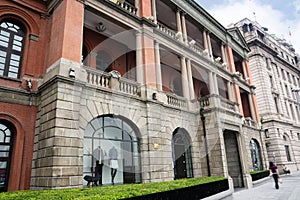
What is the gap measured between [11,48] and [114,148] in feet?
23.8

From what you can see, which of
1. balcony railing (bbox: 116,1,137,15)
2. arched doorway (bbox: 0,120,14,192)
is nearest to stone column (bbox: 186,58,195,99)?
balcony railing (bbox: 116,1,137,15)

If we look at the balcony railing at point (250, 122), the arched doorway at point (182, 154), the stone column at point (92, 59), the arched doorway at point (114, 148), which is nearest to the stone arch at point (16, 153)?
the arched doorway at point (114, 148)

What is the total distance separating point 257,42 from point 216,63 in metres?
16.8

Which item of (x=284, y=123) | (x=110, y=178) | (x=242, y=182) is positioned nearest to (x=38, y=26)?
(x=110, y=178)

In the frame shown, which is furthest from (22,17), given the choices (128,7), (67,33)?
(128,7)

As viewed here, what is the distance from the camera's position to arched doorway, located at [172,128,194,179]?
14.9 meters

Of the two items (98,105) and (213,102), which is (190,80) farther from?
(98,105)

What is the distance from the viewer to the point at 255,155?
22.9 meters

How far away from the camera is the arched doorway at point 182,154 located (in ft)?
49.0

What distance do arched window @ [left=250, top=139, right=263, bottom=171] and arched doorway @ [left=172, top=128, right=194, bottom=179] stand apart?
10.3 m

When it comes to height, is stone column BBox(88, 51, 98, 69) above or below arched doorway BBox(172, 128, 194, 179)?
above

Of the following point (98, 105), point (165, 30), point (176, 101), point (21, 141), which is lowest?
point (21, 141)

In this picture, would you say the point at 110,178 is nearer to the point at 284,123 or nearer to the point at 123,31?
the point at 123,31

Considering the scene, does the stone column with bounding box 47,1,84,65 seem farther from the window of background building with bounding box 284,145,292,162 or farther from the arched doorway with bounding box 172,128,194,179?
the window of background building with bounding box 284,145,292,162
